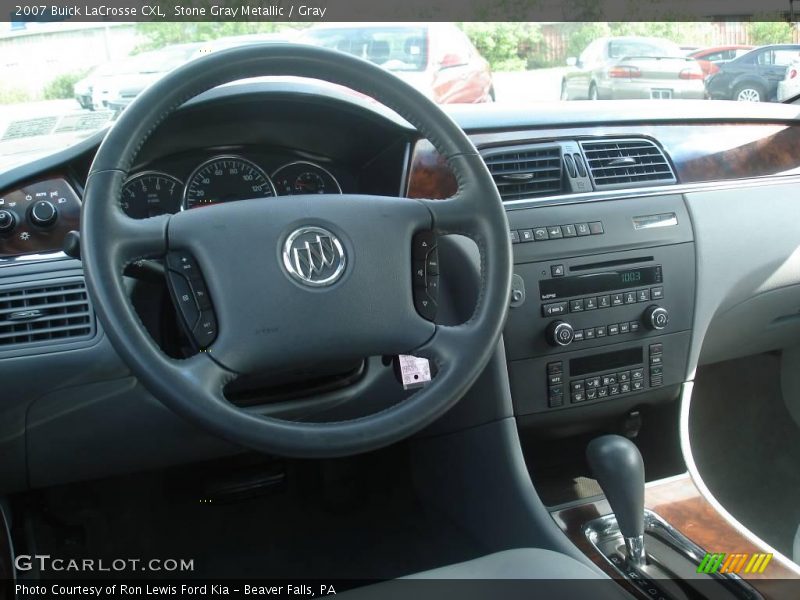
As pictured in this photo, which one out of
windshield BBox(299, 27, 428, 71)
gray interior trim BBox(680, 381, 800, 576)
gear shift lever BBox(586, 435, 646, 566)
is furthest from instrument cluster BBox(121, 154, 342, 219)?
gray interior trim BBox(680, 381, 800, 576)

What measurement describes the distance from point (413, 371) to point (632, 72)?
1468 mm

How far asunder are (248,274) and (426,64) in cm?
93

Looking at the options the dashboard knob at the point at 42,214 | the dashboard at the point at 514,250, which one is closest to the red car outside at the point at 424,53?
the dashboard at the point at 514,250

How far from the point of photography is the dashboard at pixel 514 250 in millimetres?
1660

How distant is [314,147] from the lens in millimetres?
1868

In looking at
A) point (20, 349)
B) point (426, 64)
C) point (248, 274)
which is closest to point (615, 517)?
point (248, 274)

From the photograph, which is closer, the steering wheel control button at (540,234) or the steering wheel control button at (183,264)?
the steering wheel control button at (183,264)

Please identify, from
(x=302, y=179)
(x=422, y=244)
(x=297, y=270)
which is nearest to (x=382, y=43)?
(x=302, y=179)

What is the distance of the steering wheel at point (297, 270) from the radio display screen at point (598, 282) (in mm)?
517

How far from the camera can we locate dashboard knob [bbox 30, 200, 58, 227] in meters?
1.70

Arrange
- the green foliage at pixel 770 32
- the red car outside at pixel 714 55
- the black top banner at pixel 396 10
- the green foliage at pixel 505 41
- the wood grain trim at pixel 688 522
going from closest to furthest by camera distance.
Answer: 1. the black top banner at pixel 396 10
2. the wood grain trim at pixel 688 522
3. the green foliage at pixel 505 41
4. the green foliage at pixel 770 32
5. the red car outside at pixel 714 55

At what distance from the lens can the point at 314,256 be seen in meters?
1.40

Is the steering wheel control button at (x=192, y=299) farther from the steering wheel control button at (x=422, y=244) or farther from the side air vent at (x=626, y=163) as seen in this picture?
the side air vent at (x=626, y=163)

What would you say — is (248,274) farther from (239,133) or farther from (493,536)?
(493,536)
